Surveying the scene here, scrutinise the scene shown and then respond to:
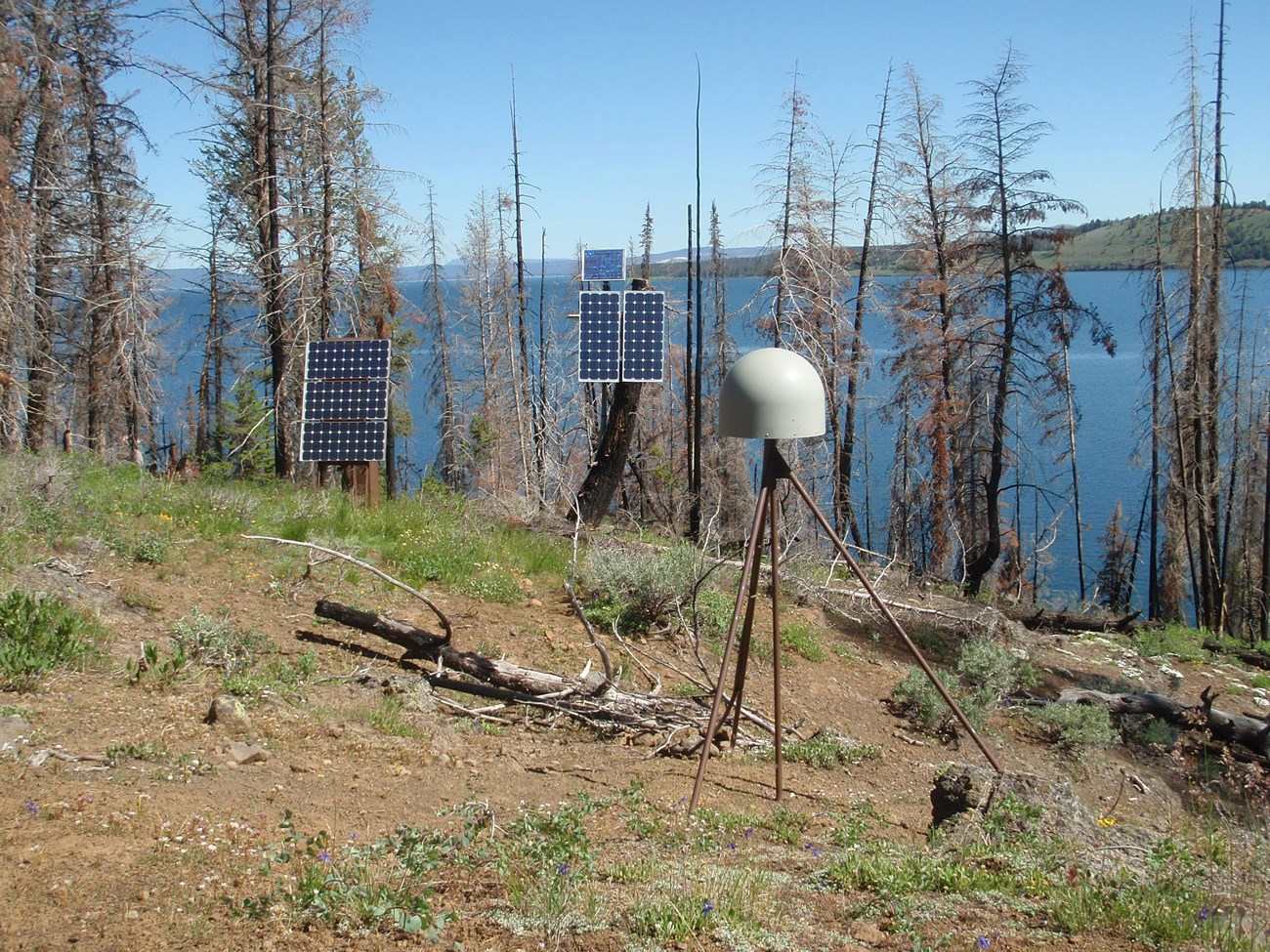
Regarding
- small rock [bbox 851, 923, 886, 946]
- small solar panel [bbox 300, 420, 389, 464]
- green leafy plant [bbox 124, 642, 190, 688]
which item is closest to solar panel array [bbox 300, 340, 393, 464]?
small solar panel [bbox 300, 420, 389, 464]

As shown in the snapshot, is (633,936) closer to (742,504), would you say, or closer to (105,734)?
(105,734)

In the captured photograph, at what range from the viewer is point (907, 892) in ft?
12.2

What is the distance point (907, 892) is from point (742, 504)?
75.8ft

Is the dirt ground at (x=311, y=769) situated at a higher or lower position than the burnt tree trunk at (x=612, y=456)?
lower

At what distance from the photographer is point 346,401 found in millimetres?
11000

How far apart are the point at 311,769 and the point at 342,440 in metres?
6.47

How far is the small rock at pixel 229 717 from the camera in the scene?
17.2 ft

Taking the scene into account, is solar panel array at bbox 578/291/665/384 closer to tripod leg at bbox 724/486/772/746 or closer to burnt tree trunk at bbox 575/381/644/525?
burnt tree trunk at bbox 575/381/644/525

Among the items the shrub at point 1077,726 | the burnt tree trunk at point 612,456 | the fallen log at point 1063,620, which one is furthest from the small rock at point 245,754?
the fallen log at point 1063,620

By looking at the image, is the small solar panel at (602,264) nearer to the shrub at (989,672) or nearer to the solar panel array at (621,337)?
the solar panel array at (621,337)

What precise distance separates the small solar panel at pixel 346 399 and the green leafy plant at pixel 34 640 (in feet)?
17.6

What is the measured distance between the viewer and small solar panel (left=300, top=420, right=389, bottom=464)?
10766mm

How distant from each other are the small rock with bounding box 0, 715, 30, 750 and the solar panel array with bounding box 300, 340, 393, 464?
6.12 metres

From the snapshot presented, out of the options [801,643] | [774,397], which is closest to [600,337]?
[801,643]
